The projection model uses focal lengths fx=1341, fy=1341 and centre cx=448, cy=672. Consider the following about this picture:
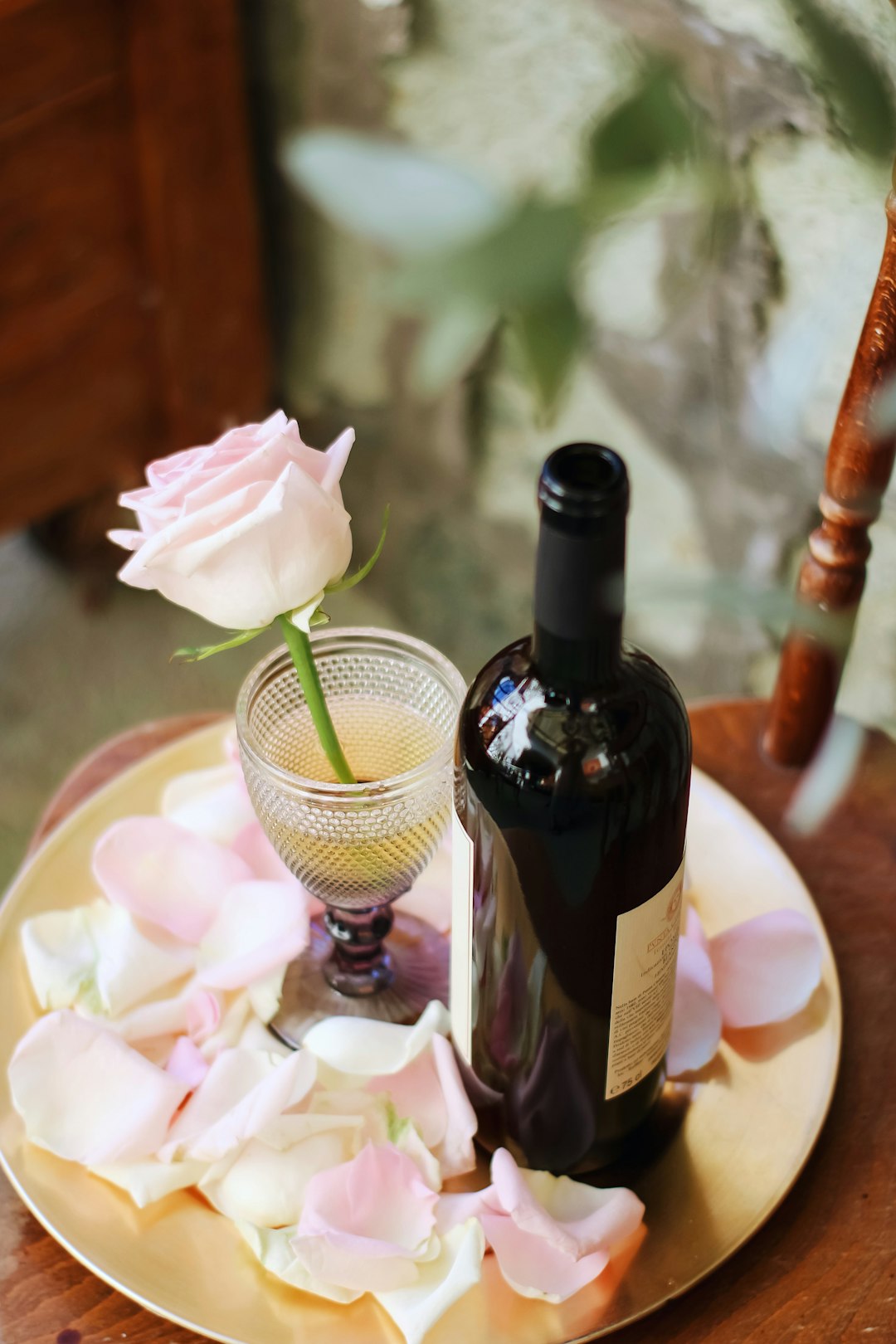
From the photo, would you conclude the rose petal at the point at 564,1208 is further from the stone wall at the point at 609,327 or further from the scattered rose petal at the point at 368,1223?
the stone wall at the point at 609,327

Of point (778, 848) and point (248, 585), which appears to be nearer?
point (248, 585)

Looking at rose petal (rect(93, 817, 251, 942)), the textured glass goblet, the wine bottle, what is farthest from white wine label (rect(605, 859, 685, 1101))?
rose petal (rect(93, 817, 251, 942))

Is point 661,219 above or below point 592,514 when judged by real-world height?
below

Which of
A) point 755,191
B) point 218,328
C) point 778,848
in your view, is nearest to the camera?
point 778,848

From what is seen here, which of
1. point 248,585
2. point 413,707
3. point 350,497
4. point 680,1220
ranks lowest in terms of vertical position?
point 350,497

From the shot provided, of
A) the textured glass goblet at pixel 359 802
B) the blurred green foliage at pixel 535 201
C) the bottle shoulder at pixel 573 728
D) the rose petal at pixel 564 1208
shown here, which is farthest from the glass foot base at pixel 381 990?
the blurred green foliage at pixel 535 201

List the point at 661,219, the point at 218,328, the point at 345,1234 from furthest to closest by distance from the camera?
the point at 218,328 < the point at 661,219 < the point at 345,1234

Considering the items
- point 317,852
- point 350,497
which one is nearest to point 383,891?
point 317,852

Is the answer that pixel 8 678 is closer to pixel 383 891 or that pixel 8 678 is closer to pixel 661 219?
pixel 661 219
